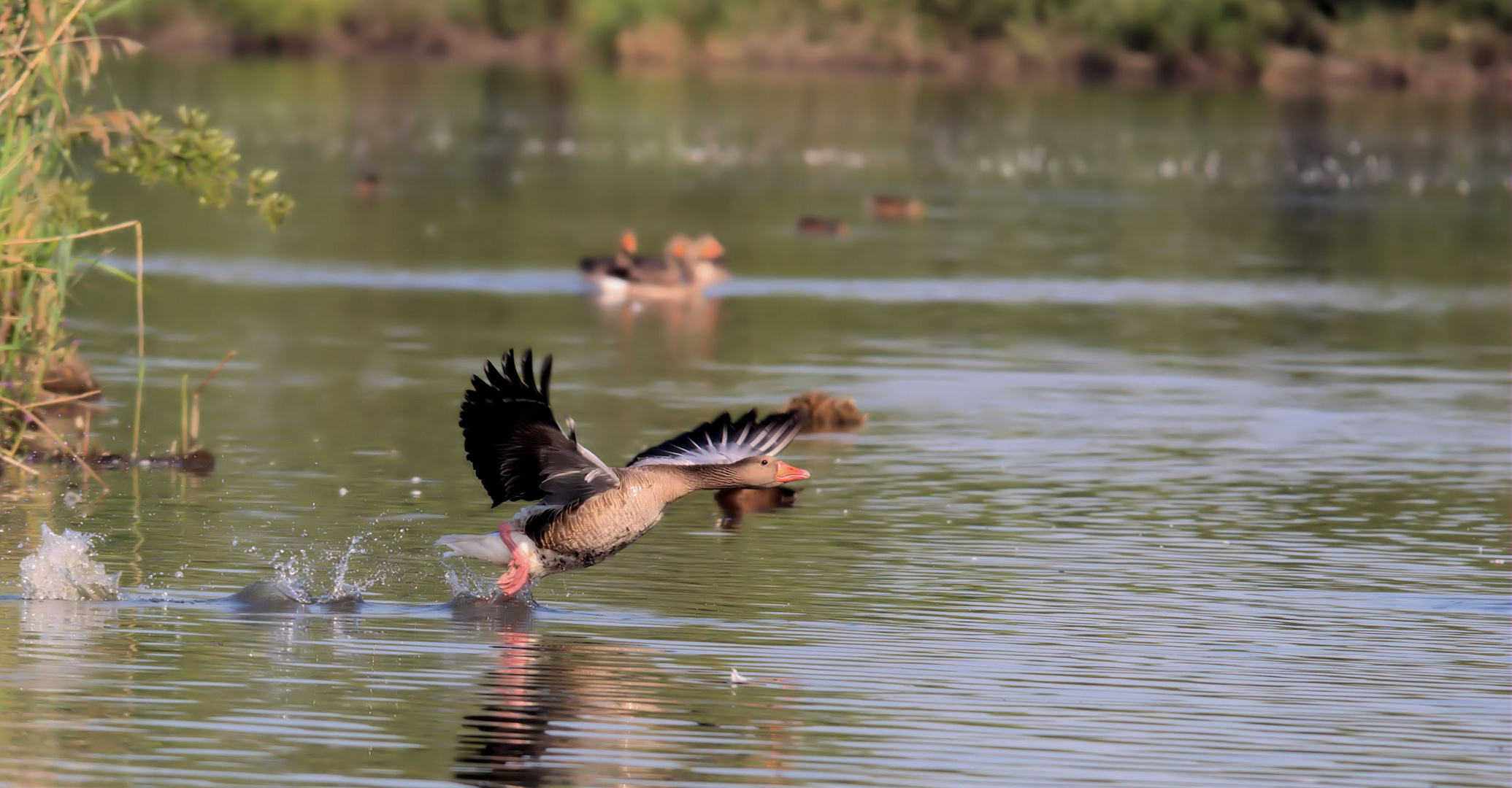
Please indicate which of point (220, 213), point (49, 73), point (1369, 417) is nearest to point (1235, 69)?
point (220, 213)

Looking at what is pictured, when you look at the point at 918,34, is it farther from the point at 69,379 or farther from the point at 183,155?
the point at 183,155

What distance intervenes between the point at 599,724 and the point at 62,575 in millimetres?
3121

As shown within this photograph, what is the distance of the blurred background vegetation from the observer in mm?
80688

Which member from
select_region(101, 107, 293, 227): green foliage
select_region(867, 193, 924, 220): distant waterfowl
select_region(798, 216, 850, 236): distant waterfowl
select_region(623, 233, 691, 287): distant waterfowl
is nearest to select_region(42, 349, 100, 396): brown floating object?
select_region(101, 107, 293, 227): green foliage

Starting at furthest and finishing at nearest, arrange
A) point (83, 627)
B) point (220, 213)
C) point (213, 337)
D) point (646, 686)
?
1. point (220, 213)
2. point (213, 337)
3. point (83, 627)
4. point (646, 686)

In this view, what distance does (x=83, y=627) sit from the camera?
1072cm

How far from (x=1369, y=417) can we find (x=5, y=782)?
43.5 ft

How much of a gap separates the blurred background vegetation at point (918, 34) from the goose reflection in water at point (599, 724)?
7237 centimetres

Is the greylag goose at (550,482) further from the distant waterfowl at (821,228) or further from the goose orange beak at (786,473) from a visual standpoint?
the distant waterfowl at (821,228)

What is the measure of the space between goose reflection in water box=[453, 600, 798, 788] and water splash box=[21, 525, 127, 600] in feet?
6.14

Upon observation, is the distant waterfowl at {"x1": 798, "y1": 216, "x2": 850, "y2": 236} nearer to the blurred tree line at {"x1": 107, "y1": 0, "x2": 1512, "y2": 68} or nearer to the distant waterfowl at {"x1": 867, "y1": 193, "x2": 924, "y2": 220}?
the distant waterfowl at {"x1": 867, "y1": 193, "x2": 924, "y2": 220}

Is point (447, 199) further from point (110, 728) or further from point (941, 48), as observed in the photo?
point (941, 48)

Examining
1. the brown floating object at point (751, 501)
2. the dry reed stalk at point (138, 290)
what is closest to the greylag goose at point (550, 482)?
the dry reed stalk at point (138, 290)

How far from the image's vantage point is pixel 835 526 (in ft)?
46.7
